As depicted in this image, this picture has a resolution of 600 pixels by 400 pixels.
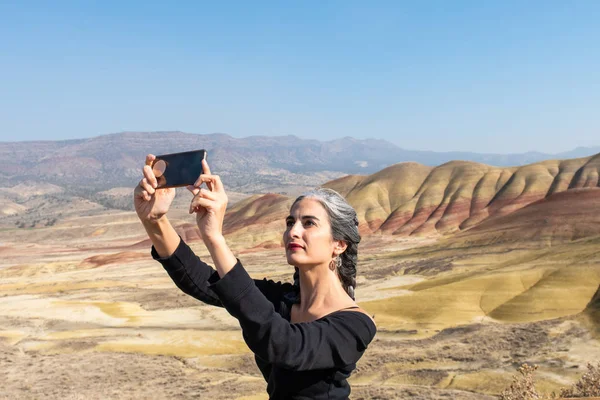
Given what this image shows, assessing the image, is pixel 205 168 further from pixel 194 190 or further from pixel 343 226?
pixel 343 226

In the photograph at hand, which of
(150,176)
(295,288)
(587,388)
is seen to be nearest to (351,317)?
(295,288)

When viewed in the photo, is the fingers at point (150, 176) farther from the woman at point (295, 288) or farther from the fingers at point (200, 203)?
the fingers at point (200, 203)

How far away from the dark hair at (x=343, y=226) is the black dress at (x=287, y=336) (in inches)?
20.0

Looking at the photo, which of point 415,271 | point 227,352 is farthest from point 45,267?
point 227,352

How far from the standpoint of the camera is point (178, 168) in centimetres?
294

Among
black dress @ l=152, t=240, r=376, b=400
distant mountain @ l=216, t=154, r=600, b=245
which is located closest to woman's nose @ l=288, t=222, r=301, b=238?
black dress @ l=152, t=240, r=376, b=400

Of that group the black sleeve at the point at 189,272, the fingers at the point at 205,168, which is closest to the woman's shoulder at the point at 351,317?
the black sleeve at the point at 189,272

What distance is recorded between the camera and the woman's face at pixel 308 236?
3264 mm

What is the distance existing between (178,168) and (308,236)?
2.87 feet

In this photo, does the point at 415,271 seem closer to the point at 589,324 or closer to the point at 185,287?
the point at 589,324

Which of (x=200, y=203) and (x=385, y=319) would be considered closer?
(x=200, y=203)

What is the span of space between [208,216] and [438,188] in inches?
4732

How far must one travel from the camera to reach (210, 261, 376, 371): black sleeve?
2514 millimetres

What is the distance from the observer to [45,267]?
255 ft
